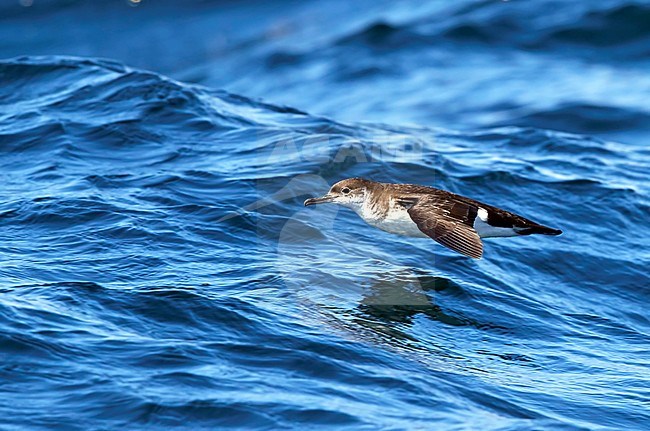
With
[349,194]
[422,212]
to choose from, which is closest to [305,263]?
[349,194]

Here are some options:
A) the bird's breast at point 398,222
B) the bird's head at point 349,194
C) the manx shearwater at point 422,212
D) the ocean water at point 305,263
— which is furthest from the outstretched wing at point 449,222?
the ocean water at point 305,263

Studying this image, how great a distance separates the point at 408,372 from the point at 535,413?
82 cm

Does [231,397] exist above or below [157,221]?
below

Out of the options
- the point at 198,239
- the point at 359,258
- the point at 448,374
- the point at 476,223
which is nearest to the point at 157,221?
the point at 198,239

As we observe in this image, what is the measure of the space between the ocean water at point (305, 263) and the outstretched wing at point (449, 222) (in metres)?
0.62

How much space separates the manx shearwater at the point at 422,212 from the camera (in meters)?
7.91

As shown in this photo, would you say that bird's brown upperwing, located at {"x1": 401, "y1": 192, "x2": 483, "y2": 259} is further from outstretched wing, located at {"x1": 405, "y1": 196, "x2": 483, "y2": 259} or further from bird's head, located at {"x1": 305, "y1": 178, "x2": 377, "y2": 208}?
bird's head, located at {"x1": 305, "y1": 178, "x2": 377, "y2": 208}

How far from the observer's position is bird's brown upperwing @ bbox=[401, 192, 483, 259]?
296 inches

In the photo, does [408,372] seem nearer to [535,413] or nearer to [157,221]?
[535,413]

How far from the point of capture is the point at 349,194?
343 inches

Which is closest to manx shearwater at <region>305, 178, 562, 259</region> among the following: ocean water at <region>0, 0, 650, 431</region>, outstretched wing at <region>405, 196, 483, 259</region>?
outstretched wing at <region>405, 196, 483, 259</region>

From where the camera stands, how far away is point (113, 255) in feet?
26.0

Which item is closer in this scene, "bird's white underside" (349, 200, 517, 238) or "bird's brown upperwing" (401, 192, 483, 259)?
"bird's brown upperwing" (401, 192, 483, 259)

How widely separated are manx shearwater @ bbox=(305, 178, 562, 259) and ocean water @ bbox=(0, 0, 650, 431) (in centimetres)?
44
